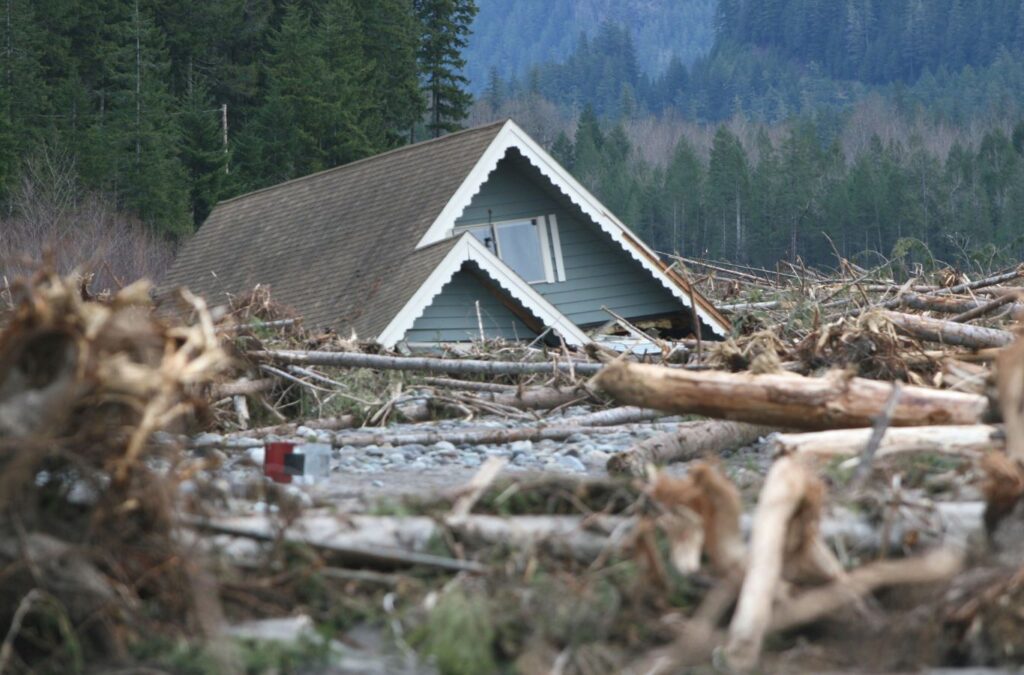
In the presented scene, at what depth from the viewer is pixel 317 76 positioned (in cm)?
5303

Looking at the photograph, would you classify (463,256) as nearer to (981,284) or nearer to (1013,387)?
(981,284)

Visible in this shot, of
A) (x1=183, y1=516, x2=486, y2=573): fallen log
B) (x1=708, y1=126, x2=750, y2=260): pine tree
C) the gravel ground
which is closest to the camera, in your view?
(x1=183, y1=516, x2=486, y2=573): fallen log

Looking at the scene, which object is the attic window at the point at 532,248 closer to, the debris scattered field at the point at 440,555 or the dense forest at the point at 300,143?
the dense forest at the point at 300,143

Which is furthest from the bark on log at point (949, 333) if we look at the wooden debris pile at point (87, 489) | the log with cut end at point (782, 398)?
the wooden debris pile at point (87, 489)

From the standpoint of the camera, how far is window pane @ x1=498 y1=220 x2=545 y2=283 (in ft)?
65.3

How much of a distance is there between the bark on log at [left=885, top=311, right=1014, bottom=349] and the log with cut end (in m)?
4.18

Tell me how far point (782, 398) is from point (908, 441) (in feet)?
2.87

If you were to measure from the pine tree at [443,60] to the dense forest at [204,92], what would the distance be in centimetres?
6

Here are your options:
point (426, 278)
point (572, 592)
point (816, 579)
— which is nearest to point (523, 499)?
point (572, 592)

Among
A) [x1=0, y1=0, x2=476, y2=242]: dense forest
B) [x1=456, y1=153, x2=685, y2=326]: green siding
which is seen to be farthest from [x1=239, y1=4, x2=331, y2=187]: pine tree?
[x1=456, y1=153, x2=685, y2=326]: green siding

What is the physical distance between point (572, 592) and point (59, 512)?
6.14 ft

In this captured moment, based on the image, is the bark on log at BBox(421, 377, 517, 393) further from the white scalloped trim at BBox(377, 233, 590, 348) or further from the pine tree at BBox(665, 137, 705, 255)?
the pine tree at BBox(665, 137, 705, 255)

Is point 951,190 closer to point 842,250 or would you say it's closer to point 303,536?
point 842,250

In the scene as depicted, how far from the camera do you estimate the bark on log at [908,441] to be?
711 cm
